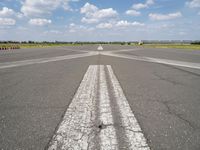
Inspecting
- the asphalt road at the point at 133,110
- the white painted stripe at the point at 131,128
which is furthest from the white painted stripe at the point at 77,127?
the white painted stripe at the point at 131,128

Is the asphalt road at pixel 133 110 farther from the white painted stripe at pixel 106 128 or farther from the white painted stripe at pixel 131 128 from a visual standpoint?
the white painted stripe at pixel 106 128

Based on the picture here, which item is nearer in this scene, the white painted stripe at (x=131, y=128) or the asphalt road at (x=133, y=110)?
the white painted stripe at (x=131, y=128)

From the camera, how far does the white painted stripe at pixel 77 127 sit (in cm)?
236

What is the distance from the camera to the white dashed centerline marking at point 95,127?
7.73 ft

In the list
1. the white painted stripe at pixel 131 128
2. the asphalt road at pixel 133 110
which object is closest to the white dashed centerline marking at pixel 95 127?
the white painted stripe at pixel 131 128

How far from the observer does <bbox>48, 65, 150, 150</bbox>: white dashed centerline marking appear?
2.36 meters

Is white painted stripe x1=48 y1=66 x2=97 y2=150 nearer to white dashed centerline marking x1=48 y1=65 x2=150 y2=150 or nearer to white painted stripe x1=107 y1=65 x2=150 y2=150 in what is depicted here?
white dashed centerline marking x1=48 y1=65 x2=150 y2=150

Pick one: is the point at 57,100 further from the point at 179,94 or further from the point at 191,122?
the point at 179,94

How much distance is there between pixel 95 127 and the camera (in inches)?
112

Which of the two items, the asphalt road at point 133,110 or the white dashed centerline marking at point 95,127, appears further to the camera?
the asphalt road at point 133,110

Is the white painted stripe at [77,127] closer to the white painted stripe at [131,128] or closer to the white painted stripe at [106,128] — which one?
the white painted stripe at [106,128]

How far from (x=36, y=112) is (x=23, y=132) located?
803 millimetres

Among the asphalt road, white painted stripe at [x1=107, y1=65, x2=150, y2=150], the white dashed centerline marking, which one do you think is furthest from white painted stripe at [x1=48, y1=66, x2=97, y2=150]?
white painted stripe at [x1=107, y1=65, x2=150, y2=150]

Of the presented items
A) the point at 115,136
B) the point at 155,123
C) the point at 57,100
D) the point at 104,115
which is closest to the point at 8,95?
the point at 57,100
